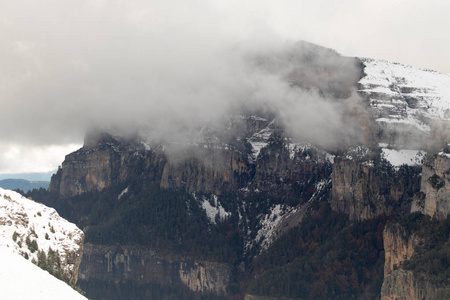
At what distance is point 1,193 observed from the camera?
328 ft

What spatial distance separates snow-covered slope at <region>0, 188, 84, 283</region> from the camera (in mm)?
92706

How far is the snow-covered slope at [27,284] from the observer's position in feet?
191

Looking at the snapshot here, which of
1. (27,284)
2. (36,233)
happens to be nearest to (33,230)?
(36,233)

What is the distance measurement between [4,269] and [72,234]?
40299 millimetres

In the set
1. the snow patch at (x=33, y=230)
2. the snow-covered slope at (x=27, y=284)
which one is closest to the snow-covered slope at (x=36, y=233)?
the snow patch at (x=33, y=230)

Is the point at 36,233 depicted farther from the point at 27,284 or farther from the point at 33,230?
the point at 27,284

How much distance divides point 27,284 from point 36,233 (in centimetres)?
3750

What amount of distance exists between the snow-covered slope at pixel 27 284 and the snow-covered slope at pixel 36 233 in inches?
953

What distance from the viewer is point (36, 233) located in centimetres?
9675

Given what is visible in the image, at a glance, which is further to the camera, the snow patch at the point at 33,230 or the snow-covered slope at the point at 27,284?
the snow patch at the point at 33,230

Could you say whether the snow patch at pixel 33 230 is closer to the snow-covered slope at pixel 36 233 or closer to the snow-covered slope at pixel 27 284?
the snow-covered slope at pixel 36 233

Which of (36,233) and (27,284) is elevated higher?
(36,233)

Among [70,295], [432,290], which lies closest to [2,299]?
[70,295]

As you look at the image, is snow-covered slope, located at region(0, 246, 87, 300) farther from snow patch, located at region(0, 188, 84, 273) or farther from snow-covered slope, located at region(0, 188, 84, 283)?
snow-covered slope, located at region(0, 188, 84, 283)
